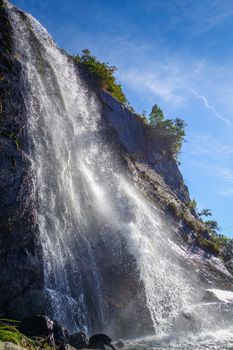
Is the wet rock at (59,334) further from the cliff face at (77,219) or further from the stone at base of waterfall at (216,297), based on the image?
the stone at base of waterfall at (216,297)

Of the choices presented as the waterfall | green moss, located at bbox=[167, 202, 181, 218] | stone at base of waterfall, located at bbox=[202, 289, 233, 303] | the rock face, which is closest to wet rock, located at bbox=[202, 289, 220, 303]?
stone at base of waterfall, located at bbox=[202, 289, 233, 303]

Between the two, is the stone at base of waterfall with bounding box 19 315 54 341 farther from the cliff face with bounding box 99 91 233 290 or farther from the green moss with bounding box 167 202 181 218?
the green moss with bounding box 167 202 181 218

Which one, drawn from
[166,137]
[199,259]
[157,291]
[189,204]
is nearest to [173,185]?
[189,204]

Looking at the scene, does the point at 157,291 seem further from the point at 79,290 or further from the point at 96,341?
the point at 96,341

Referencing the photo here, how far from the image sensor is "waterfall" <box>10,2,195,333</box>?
51.7 feet

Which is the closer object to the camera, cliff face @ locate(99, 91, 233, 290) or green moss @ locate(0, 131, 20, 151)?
green moss @ locate(0, 131, 20, 151)

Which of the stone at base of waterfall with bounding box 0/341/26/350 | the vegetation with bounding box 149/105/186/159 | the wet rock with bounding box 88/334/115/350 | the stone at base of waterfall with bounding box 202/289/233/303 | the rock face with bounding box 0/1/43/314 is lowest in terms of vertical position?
the stone at base of waterfall with bounding box 0/341/26/350

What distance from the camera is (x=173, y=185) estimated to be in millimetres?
33812

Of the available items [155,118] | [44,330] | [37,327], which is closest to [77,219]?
[37,327]

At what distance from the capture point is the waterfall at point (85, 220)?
15766 millimetres

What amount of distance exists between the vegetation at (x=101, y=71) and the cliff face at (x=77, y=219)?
271 centimetres

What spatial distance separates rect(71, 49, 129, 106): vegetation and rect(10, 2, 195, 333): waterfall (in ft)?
17.5

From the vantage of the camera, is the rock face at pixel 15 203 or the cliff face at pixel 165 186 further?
the cliff face at pixel 165 186

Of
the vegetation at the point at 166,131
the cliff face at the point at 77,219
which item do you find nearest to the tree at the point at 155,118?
the vegetation at the point at 166,131
